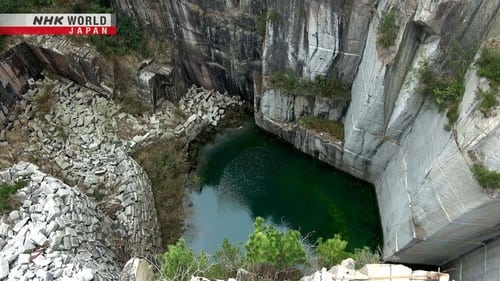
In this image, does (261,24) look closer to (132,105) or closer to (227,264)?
(132,105)

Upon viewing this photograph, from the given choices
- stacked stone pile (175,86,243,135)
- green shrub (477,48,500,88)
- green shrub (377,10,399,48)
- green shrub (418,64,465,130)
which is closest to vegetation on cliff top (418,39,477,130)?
green shrub (418,64,465,130)

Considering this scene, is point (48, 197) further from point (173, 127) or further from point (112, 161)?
point (173, 127)

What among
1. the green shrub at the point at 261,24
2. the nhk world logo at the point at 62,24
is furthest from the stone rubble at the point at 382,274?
the nhk world logo at the point at 62,24

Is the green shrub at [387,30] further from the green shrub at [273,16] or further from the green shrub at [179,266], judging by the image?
the green shrub at [179,266]

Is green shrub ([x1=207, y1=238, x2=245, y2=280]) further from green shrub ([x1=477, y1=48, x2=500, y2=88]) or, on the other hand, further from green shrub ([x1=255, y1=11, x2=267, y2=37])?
green shrub ([x1=255, y1=11, x2=267, y2=37])

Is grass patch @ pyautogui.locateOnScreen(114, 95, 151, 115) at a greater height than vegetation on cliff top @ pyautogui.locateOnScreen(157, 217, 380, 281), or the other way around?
vegetation on cliff top @ pyautogui.locateOnScreen(157, 217, 380, 281)

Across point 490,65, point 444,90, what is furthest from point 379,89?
point 490,65
